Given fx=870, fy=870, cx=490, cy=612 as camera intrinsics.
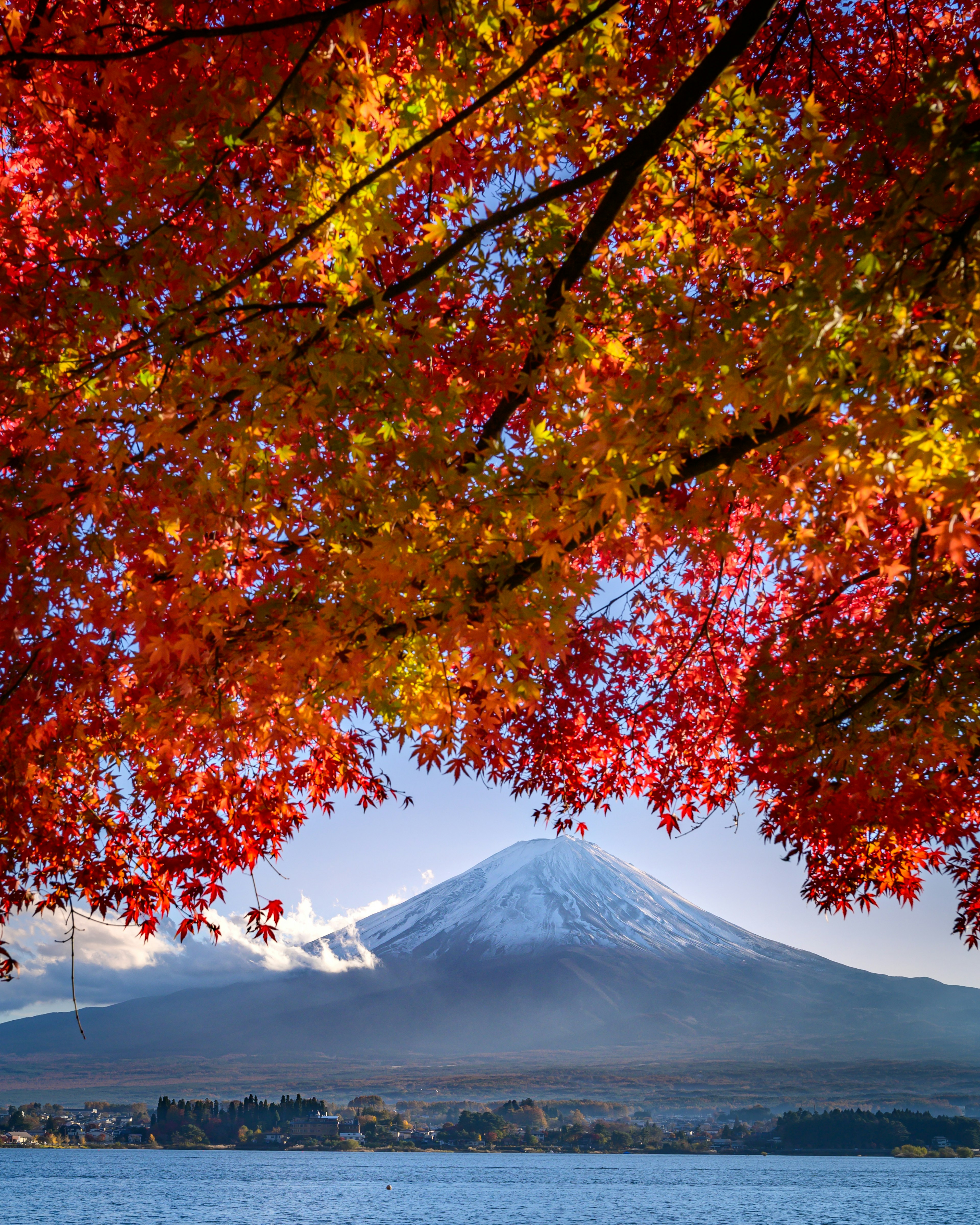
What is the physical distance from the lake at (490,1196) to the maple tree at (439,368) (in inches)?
4053

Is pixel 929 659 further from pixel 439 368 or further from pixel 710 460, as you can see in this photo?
A: pixel 439 368

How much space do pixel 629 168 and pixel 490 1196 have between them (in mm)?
151922

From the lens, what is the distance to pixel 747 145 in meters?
4.37

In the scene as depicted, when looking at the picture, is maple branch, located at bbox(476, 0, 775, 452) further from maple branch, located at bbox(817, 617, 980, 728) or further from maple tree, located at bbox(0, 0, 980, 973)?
maple branch, located at bbox(817, 617, 980, 728)

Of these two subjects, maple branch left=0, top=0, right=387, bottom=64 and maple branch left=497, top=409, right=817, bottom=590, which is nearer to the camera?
maple branch left=0, top=0, right=387, bottom=64

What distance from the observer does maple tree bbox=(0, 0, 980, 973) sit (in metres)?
3.60

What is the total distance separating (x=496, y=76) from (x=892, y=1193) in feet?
578

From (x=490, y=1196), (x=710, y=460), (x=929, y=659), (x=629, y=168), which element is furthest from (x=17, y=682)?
(x=490, y=1196)

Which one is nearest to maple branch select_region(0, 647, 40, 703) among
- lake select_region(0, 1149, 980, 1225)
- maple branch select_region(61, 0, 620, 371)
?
maple branch select_region(61, 0, 620, 371)

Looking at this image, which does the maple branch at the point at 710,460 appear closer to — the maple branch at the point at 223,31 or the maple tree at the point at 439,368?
the maple tree at the point at 439,368

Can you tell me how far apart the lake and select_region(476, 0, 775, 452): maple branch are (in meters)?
104

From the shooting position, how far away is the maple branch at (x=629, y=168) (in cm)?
412

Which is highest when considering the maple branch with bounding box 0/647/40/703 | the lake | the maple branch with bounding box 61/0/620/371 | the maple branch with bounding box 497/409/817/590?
the maple branch with bounding box 61/0/620/371

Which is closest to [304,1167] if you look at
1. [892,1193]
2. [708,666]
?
[892,1193]
